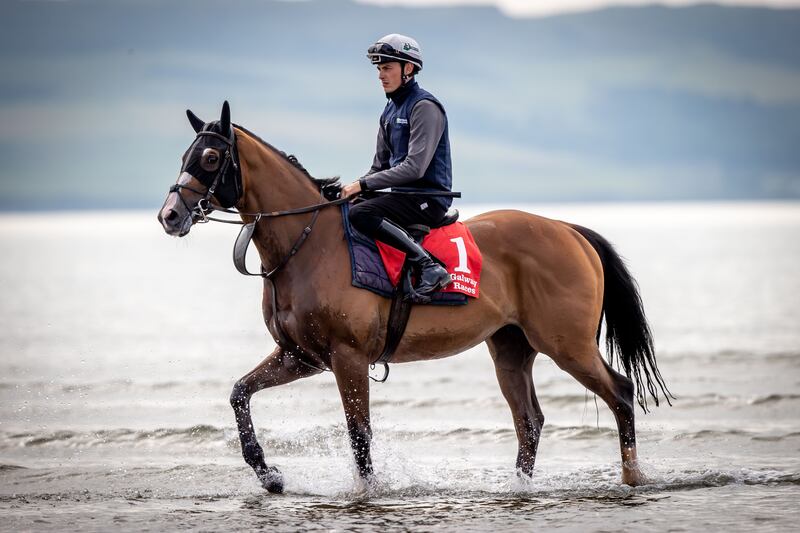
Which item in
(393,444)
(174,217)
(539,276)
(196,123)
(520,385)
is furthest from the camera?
(393,444)

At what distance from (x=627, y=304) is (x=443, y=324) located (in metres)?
2.05

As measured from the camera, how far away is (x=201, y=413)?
15172 mm

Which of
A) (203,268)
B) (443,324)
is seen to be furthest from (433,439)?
(203,268)

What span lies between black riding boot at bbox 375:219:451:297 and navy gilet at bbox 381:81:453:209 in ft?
1.54

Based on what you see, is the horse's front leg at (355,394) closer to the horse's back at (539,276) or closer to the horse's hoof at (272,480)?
the horse's hoof at (272,480)

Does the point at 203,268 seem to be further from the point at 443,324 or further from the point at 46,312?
the point at 443,324

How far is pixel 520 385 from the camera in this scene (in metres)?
10.5

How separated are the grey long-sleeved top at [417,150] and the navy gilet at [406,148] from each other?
Answer: 13 cm

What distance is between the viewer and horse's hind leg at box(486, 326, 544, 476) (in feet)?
34.3

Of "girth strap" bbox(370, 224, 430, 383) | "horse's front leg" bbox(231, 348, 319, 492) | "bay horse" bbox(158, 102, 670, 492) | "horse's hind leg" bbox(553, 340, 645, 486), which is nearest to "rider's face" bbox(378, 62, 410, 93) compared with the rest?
"bay horse" bbox(158, 102, 670, 492)

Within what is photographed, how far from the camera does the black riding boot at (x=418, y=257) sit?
9367 millimetres

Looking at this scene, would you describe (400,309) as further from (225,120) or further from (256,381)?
(225,120)

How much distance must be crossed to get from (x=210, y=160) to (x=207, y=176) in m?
0.13

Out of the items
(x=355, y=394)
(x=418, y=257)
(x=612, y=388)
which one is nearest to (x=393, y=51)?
(x=418, y=257)
